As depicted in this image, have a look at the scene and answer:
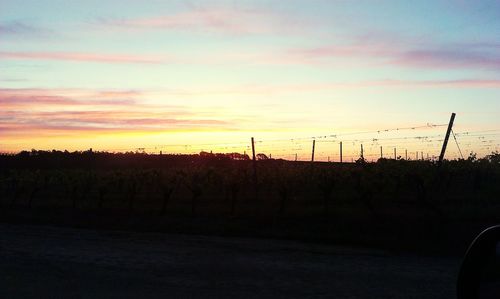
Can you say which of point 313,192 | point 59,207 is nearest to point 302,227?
point 313,192

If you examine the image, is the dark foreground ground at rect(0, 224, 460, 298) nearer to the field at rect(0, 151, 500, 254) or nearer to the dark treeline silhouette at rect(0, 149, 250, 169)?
the field at rect(0, 151, 500, 254)

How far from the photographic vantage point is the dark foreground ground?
9547 mm

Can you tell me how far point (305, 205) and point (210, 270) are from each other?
15912mm

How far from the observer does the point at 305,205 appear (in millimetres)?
27422

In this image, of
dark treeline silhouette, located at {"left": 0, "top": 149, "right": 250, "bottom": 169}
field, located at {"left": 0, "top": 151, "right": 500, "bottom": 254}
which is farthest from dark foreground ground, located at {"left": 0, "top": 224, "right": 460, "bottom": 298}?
dark treeline silhouette, located at {"left": 0, "top": 149, "right": 250, "bottom": 169}

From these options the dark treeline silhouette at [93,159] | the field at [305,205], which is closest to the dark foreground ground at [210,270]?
the field at [305,205]

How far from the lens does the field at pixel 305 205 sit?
1820 centimetres

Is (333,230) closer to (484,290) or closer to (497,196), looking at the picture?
(497,196)

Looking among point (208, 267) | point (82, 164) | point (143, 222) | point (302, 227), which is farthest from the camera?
point (82, 164)

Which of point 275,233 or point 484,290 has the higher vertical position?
point 484,290

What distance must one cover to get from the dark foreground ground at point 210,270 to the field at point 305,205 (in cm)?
250

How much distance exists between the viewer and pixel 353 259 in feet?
44.9

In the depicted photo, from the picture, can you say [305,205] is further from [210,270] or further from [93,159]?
[93,159]

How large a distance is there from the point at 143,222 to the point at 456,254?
40.9ft
